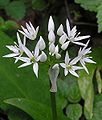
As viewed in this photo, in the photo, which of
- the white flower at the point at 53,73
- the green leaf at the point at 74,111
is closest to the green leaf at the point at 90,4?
the green leaf at the point at 74,111

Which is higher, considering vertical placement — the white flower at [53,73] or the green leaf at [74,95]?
the white flower at [53,73]

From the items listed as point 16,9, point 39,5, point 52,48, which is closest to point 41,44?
point 52,48

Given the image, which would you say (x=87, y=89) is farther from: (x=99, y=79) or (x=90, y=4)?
(x=90, y=4)

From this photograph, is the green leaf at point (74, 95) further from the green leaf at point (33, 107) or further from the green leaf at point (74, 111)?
the green leaf at point (33, 107)

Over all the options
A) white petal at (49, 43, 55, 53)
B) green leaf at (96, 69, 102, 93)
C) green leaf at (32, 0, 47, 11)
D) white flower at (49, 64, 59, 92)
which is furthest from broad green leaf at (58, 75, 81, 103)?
green leaf at (32, 0, 47, 11)

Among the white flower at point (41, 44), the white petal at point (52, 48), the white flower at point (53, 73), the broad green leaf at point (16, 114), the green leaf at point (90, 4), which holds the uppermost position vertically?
the green leaf at point (90, 4)

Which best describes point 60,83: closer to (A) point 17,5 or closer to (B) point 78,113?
(B) point 78,113

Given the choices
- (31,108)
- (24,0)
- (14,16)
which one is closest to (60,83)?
(31,108)
